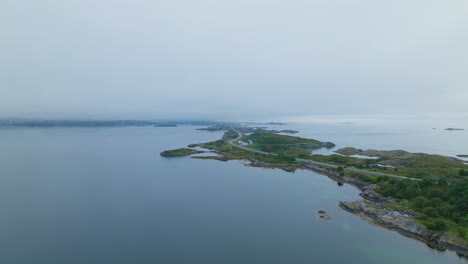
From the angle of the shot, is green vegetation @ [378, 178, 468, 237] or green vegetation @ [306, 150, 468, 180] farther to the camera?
green vegetation @ [306, 150, 468, 180]

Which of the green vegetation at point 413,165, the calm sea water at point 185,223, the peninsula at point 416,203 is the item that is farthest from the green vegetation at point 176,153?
the peninsula at point 416,203

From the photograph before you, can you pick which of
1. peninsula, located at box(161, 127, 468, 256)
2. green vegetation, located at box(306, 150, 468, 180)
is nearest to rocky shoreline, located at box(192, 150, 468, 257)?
peninsula, located at box(161, 127, 468, 256)

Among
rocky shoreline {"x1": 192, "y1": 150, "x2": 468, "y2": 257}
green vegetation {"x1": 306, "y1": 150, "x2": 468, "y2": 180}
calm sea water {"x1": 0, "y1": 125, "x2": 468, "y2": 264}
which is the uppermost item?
green vegetation {"x1": 306, "y1": 150, "x2": 468, "y2": 180}

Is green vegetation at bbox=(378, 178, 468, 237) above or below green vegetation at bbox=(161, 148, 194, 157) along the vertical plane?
above

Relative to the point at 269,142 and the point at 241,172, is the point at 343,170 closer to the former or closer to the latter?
the point at 241,172

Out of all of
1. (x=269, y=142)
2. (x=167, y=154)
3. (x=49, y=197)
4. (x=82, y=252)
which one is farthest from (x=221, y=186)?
(x=269, y=142)

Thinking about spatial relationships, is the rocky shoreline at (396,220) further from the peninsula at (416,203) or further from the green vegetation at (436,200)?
the green vegetation at (436,200)

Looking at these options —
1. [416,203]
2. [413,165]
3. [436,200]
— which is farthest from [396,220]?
[413,165]

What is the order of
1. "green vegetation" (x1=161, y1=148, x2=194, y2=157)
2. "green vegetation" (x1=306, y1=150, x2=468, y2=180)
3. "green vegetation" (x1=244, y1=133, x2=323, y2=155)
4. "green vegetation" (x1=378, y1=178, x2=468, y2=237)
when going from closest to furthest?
1. "green vegetation" (x1=378, y1=178, x2=468, y2=237)
2. "green vegetation" (x1=306, y1=150, x2=468, y2=180)
3. "green vegetation" (x1=161, y1=148, x2=194, y2=157)
4. "green vegetation" (x1=244, y1=133, x2=323, y2=155)

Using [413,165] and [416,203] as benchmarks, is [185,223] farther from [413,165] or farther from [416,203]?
[413,165]

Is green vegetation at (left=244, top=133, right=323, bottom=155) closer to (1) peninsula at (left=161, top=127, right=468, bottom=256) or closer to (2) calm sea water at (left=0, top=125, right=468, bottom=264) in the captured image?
(1) peninsula at (left=161, top=127, right=468, bottom=256)

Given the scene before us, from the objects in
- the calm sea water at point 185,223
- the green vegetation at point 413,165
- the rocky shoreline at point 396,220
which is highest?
the green vegetation at point 413,165

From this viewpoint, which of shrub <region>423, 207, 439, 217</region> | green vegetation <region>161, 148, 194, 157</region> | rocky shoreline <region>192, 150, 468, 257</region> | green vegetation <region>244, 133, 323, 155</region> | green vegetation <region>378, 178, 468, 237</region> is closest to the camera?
rocky shoreline <region>192, 150, 468, 257</region>
